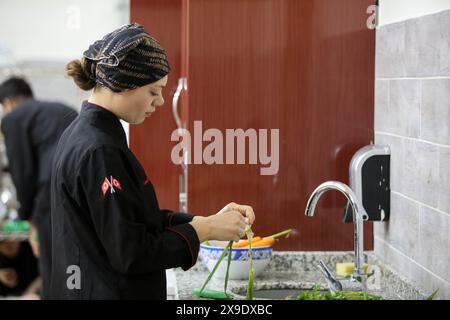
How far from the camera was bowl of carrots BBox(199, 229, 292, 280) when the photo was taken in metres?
2.59

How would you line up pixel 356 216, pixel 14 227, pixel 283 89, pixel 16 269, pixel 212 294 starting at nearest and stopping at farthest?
pixel 356 216
pixel 212 294
pixel 283 89
pixel 14 227
pixel 16 269

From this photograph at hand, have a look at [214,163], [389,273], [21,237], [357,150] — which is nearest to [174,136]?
[214,163]

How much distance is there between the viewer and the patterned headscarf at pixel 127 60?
1.81 m

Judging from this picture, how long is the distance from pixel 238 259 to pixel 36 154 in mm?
1577

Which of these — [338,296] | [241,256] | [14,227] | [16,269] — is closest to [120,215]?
[338,296]

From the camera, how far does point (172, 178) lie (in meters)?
3.26

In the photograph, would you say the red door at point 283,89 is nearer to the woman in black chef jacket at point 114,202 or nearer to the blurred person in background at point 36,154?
the woman in black chef jacket at point 114,202

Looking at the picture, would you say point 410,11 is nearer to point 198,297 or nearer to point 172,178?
point 198,297

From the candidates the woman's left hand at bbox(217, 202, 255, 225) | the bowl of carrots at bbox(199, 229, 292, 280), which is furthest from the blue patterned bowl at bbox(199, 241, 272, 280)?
the woman's left hand at bbox(217, 202, 255, 225)

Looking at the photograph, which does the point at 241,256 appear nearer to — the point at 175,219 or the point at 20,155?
the point at 175,219

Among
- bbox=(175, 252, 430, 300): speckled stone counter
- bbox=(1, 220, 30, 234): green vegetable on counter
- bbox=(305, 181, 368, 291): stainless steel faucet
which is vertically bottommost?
bbox=(1, 220, 30, 234): green vegetable on counter

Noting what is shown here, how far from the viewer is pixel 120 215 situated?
1707mm

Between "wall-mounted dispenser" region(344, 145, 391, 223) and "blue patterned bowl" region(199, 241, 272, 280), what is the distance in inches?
12.0

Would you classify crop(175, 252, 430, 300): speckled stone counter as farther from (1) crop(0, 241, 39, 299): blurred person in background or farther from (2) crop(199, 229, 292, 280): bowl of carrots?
(1) crop(0, 241, 39, 299): blurred person in background
